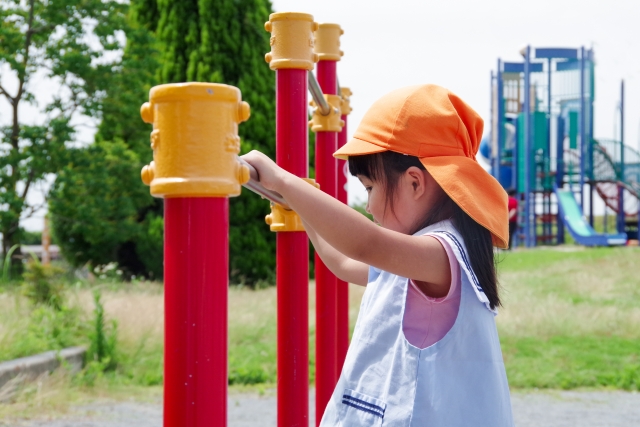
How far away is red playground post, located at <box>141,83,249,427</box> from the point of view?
0.92 m

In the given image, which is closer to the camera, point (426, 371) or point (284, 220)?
point (426, 371)

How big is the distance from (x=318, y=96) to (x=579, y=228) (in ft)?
43.7

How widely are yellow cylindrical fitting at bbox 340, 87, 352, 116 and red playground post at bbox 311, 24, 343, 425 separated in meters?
0.42

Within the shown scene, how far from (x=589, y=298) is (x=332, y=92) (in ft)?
16.5

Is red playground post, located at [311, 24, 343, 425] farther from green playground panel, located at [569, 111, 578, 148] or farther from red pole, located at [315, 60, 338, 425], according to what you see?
green playground panel, located at [569, 111, 578, 148]

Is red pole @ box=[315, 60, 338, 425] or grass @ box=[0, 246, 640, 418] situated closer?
red pole @ box=[315, 60, 338, 425]

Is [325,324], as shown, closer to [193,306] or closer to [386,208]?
[386,208]

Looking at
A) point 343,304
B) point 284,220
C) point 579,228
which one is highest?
point 284,220

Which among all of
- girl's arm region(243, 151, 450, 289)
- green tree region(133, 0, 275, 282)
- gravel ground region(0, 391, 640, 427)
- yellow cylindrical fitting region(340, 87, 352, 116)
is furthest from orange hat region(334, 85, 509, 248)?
green tree region(133, 0, 275, 282)

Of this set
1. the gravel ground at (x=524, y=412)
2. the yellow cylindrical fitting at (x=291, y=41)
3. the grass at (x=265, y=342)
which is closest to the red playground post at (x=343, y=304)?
the grass at (x=265, y=342)

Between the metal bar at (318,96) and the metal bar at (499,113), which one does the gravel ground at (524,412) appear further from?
the metal bar at (499,113)

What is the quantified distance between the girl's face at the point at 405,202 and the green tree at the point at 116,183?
727 cm

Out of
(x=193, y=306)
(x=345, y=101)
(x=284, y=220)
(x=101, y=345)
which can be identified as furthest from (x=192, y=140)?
(x=101, y=345)

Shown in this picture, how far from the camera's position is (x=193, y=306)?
0.92m
